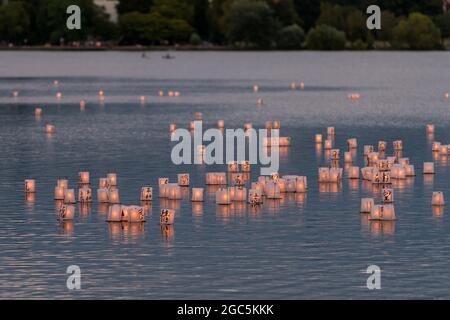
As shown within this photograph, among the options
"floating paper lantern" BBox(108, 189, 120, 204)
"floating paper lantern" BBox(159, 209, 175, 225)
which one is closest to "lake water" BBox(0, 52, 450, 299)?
"floating paper lantern" BBox(159, 209, 175, 225)

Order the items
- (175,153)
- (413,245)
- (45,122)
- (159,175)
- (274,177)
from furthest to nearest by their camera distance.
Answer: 1. (45,122)
2. (175,153)
3. (159,175)
4. (274,177)
5. (413,245)

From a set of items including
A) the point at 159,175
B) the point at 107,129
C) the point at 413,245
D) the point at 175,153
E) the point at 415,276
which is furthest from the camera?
the point at 107,129

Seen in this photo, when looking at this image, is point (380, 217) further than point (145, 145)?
No

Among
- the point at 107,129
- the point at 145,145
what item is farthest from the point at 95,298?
the point at 107,129

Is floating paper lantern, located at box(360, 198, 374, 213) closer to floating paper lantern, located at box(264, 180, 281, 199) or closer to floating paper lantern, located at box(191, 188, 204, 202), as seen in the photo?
floating paper lantern, located at box(264, 180, 281, 199)

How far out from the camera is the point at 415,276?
4816 cm

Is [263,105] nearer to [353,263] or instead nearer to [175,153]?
[175,153]

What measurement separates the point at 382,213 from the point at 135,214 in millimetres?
10497

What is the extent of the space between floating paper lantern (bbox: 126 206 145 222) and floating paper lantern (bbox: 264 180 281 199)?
915 centimetres

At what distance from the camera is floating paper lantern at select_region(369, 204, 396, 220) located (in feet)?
196

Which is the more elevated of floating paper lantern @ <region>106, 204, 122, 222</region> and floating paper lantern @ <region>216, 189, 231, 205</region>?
floating paper lantern @ <region>216, 189, 231, 205</region>

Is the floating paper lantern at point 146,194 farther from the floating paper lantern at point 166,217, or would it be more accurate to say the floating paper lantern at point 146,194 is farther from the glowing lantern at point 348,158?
the glowing lantern at point 348,158

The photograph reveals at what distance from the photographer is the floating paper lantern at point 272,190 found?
6638 cm

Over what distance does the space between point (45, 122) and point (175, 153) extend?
120ft
